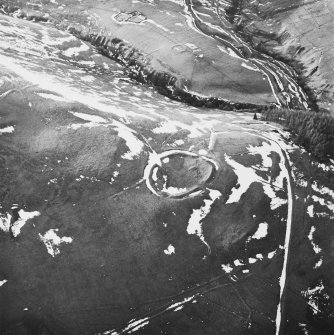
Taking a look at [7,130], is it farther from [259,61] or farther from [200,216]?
[259,61]

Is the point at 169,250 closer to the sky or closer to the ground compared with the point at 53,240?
closer to the sky

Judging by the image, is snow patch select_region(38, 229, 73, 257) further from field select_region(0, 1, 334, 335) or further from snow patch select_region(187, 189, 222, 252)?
snow patch select_region(187, 189, 222, 252)

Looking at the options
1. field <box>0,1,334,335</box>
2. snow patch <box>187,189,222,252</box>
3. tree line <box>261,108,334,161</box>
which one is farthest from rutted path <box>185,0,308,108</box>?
snow patch <box>187,189,222,252</box>

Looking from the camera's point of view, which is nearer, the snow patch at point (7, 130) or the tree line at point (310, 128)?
the snow patch at point (7, 130)

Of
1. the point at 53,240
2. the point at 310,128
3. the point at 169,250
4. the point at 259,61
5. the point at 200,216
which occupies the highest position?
the point at 310,128

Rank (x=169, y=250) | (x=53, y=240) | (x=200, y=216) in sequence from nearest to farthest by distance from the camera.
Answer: (x=53, y=240) < (x=169, y=250) < (x=200, y=216)

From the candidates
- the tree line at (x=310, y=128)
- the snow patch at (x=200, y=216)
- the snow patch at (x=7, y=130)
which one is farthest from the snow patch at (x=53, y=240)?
the tree line at (x=310, y=128)

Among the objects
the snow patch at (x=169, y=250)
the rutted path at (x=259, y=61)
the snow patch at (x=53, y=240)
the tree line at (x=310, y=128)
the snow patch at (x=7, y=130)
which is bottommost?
the snow patch at (x=53, y=240)

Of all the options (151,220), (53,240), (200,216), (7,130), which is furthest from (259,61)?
(53,240)

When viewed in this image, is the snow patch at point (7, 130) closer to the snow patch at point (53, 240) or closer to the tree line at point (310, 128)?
the snow patch at point (53, 240)
